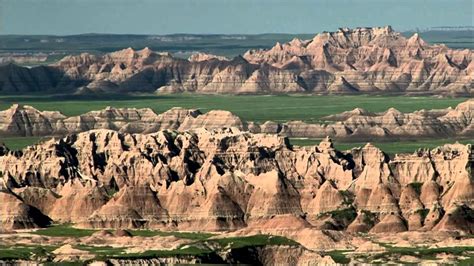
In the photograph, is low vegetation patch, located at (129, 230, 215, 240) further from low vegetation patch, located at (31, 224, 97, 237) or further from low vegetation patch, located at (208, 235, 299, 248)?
low vegetation patch, located at (208, 235, 299, 248)

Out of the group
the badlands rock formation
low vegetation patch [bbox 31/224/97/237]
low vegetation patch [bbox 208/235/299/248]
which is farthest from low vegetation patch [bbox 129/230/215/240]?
low vegetation patch [bbox 208/235/299/248]

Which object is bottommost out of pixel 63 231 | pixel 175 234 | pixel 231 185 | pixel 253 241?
pixel 253 241

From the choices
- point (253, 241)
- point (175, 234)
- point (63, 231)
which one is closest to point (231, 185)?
point (175, 234)

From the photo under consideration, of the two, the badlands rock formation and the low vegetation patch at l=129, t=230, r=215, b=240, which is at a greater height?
the badlands rock formation

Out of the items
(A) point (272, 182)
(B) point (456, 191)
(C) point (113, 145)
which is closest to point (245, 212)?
(A) point (272, 182)

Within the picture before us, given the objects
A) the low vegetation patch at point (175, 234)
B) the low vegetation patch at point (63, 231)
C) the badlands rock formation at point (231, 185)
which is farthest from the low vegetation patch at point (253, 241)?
the low vegetation patch at point (63, 231)

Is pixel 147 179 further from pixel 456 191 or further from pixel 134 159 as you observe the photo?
pixel 456 191

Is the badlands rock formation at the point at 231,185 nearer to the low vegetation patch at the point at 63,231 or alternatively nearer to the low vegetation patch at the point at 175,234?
the low vegetation patch at the point at 63,231

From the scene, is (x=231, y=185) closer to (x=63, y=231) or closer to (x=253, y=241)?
(x=63, y=231)
